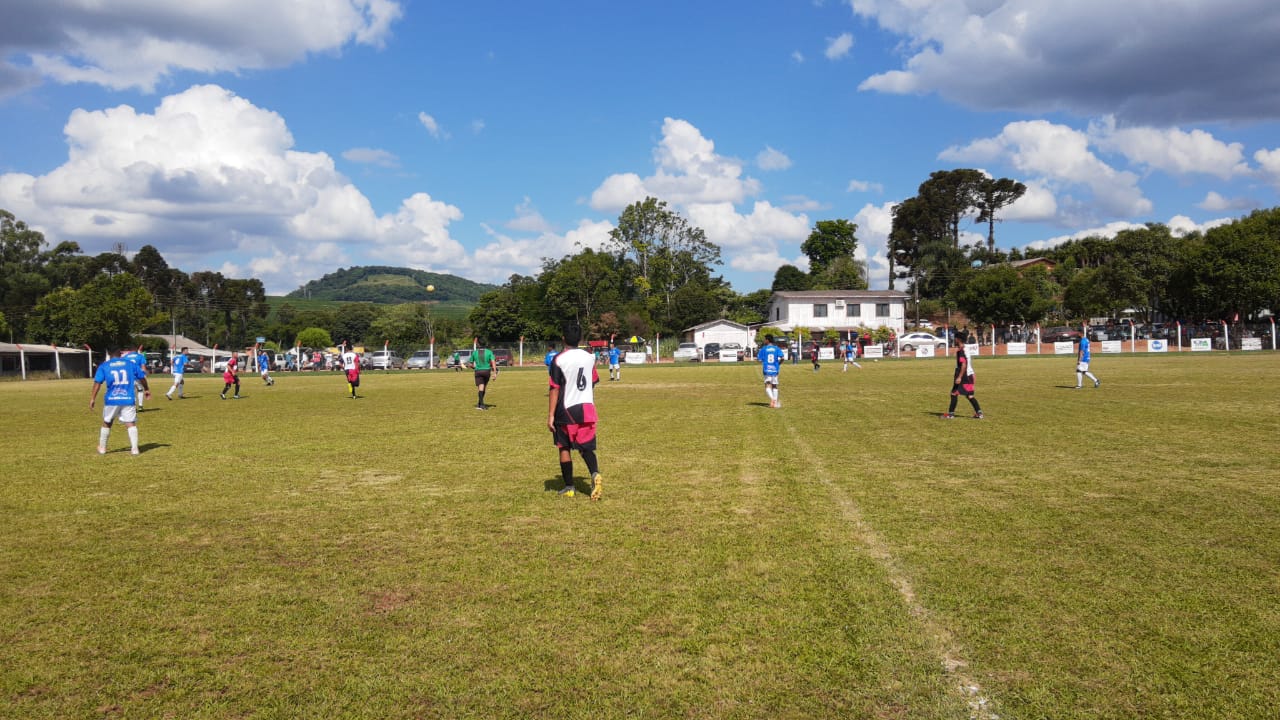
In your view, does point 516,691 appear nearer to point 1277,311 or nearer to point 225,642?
point 225,642

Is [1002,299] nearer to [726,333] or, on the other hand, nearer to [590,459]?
[726,333]

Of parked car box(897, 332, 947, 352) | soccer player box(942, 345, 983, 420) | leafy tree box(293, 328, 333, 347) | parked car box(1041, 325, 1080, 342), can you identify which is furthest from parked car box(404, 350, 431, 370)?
leafy tree box(293, 328, 333, 347)

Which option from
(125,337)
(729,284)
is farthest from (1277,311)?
(125,337)

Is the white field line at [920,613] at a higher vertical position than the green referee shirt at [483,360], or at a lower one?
lower

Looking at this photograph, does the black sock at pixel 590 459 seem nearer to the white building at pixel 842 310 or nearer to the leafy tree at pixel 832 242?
the white building at pixel 842 310

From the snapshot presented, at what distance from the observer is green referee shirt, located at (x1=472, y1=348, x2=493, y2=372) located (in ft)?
70.5

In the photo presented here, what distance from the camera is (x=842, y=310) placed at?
7775cm

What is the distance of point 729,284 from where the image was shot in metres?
99.4

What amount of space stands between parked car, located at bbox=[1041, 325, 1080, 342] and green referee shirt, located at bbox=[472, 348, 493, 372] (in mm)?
52039

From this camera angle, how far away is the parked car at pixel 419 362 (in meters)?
61.9

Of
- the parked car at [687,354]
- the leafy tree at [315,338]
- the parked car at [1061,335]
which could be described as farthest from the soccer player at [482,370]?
the leafy tree at [315,338]

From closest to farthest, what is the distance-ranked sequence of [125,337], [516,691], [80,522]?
[516,691] < [80,522] < [125,337]

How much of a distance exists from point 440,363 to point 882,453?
2176 inches

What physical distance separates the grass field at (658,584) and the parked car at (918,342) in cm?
5250
